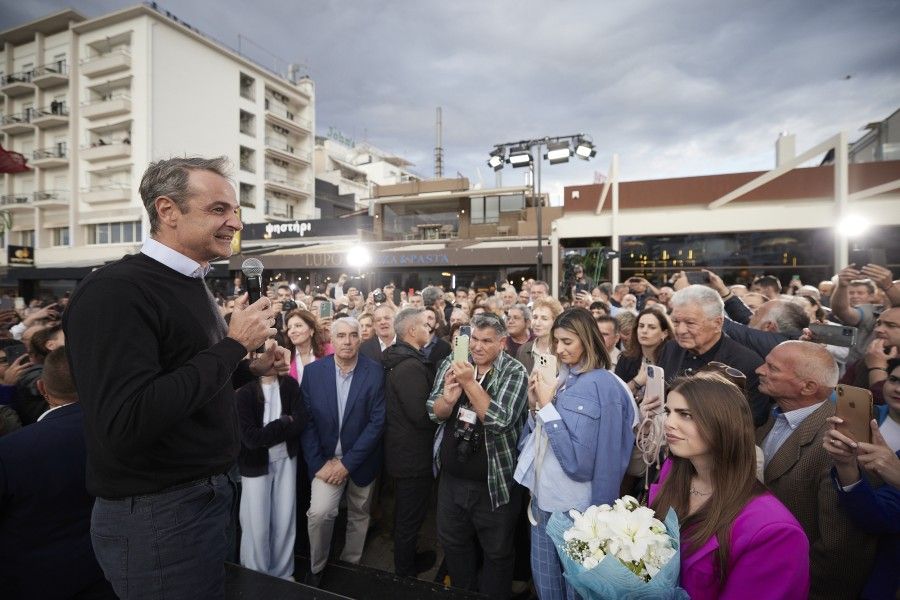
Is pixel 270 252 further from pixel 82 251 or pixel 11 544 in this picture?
pixel 11 544

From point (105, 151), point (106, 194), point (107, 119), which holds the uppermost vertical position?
point (107, 119)

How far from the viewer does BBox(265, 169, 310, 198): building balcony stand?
28875 millimetres

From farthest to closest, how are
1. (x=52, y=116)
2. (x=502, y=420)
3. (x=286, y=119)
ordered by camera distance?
(x=286, y=119)
(x=52, y=116)
(x=502, y=420)

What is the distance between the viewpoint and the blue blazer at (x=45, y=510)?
1702 mm

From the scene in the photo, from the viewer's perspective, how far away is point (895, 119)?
15492mm

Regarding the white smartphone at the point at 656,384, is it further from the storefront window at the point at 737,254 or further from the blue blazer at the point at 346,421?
the storefront window at the point at 737,254

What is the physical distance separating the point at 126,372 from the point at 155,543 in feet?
2.03

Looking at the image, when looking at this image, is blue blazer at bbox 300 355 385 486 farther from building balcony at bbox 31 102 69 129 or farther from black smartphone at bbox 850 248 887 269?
building balcony at bbox 31 102 69 129

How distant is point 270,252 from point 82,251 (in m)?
14.3

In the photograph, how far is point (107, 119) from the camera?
77.6ft

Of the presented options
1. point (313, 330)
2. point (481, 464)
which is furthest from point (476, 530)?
point (313, 330)

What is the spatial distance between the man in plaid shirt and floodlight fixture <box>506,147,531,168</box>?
8.78m

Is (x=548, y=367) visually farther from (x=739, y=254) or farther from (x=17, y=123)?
(x=17, y=123)

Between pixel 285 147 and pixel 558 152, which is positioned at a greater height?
pixel 285 147
